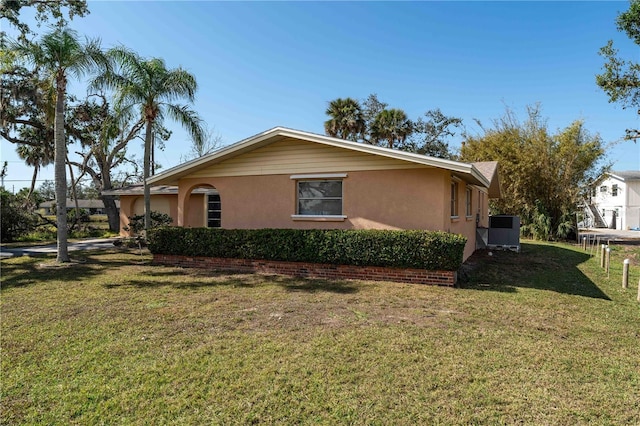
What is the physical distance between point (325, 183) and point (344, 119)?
17.9 metres

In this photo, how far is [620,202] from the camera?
3559 cm

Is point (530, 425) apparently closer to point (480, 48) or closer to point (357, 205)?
point (357, 205)

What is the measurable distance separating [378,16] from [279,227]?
757cm

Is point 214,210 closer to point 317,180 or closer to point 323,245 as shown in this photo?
point 317,180

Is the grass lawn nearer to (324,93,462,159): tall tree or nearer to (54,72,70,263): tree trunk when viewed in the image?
(54,72,70,263): tree trunk

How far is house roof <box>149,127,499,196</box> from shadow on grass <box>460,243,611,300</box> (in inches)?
99.6

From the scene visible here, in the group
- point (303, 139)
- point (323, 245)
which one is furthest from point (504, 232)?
point (303, 139)

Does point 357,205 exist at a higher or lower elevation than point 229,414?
higher

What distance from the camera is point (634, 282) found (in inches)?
349

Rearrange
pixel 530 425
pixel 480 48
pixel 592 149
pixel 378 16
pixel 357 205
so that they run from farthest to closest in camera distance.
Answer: pixel 592 149 < pixel 480 48 < pixel 378 16 < pixel 357 205 < pixel 530 425

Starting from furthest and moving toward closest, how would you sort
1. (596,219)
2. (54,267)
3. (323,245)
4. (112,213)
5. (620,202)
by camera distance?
(596,219) → (620,202) → (112,213) → (54,267) → (323,245)

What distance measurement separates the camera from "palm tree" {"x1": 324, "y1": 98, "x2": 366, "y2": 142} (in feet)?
87.9

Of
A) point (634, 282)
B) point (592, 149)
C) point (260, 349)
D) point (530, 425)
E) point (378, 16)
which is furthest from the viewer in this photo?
point (592, 149)

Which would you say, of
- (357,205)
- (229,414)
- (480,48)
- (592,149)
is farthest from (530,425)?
(592,149)
